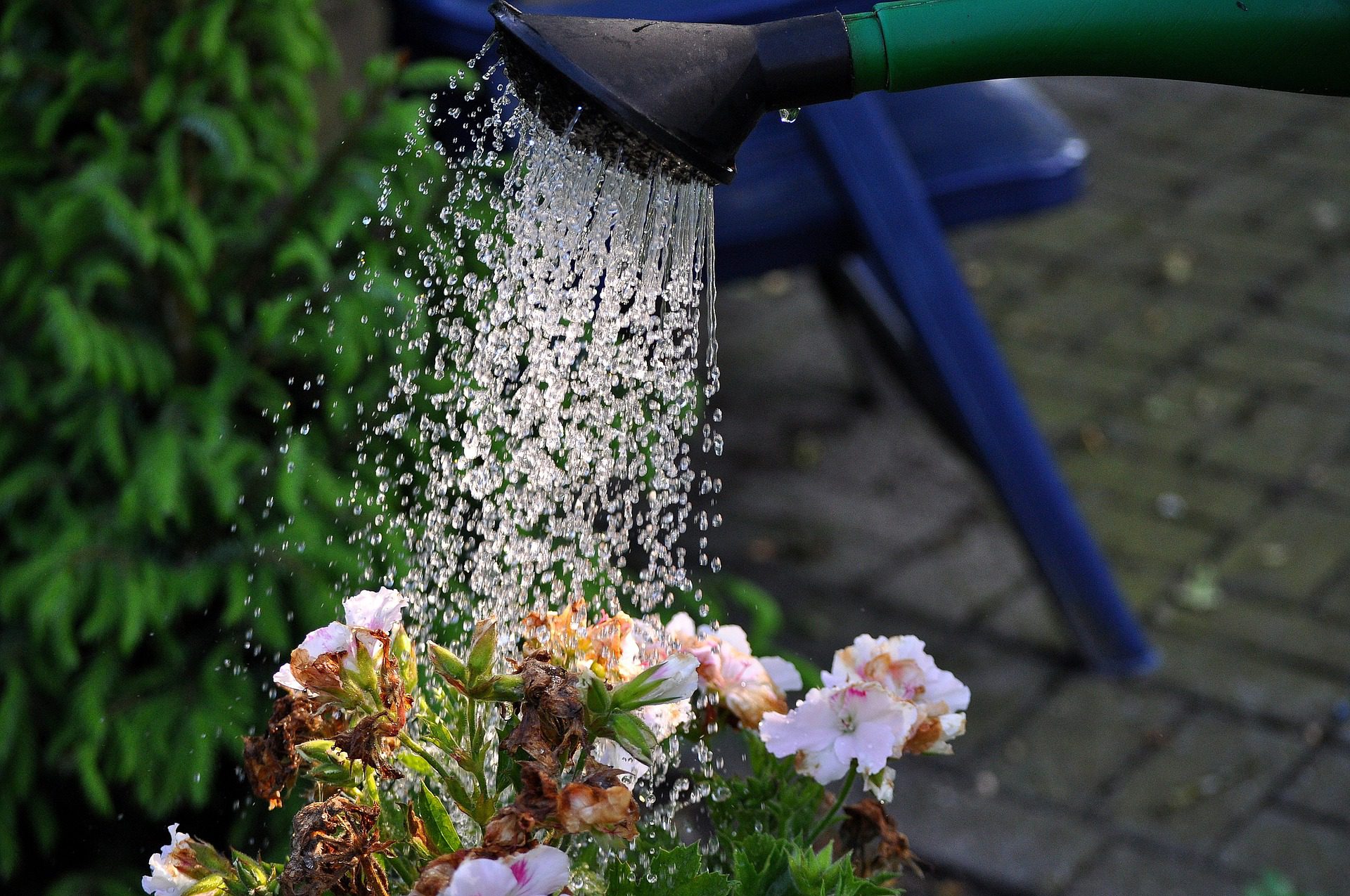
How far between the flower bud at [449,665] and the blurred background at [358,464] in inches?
34.0

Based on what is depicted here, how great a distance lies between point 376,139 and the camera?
83.6 inches

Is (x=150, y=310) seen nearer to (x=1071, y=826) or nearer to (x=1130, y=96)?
(x=1071, y=826)

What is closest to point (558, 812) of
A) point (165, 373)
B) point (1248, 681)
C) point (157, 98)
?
point (165, 373)

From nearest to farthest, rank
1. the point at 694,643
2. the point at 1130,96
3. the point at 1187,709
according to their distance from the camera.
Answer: the point at 694,643 → the point at 1187,709 → the point at 1130,96

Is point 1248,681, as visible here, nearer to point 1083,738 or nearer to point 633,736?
point 1083,738

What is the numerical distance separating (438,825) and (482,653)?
0.14 m

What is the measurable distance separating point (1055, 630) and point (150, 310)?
2.03 m

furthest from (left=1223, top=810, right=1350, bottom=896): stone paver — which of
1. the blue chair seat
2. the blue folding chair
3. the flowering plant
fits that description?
the flowering plant

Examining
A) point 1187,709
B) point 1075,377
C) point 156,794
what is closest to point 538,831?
point 156,794

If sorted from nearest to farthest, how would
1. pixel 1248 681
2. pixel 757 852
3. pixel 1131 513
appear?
pixel 757 852 → pixel 1248 681 → pixel 1131 513

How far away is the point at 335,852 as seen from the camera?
0.86 meters

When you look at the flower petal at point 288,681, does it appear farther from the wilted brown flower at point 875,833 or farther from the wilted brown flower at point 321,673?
the wilted brown flower at point 875,833

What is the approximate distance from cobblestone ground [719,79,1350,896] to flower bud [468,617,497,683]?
69.0 inches

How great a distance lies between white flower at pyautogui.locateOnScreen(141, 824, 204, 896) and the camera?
91 centimetres
